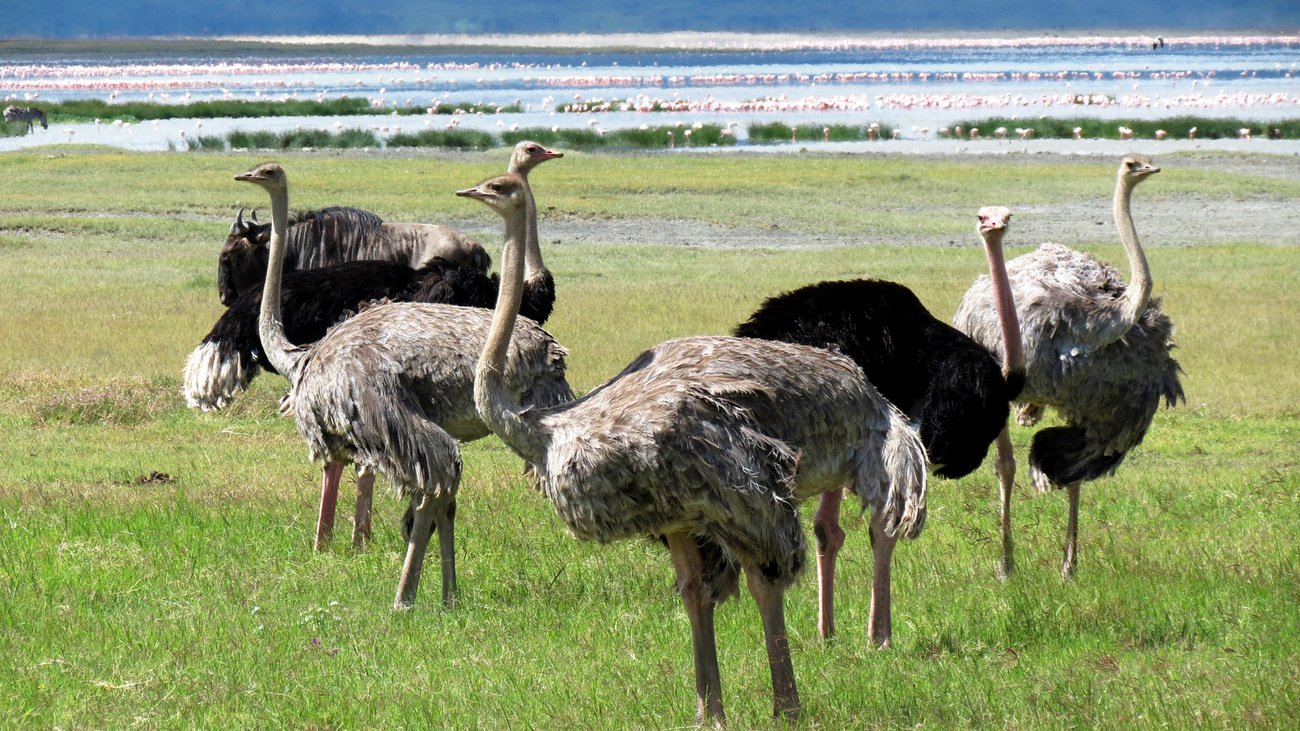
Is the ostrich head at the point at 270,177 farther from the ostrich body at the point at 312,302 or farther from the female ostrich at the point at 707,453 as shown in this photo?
the female ostrich at the point at 707,453

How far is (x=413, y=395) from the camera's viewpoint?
6953 millimetres

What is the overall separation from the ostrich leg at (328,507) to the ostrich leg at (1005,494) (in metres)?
3.56

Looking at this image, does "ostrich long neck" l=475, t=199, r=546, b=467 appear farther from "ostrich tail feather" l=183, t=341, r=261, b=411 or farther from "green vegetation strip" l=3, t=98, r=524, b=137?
"green vegetation strip" l=3, t=98, r=524, b=137

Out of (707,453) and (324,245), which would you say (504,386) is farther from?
(324,245)

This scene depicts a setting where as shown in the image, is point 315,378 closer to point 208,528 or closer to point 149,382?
point 208,528

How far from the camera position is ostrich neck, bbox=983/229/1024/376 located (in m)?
7.50

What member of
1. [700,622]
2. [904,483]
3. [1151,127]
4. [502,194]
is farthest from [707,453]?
[1151,127]

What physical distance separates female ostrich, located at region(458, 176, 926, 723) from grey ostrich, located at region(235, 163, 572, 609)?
147 centimetres

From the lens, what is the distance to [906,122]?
56.6 m

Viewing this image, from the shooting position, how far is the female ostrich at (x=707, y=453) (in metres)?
4.98

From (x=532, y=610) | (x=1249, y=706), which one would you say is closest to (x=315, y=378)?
(x=532, y=610)

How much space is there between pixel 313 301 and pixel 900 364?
418 cm

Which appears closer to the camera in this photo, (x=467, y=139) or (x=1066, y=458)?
(x=1066, y=458)

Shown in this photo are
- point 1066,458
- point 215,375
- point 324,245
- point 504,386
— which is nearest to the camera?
point 504,386
